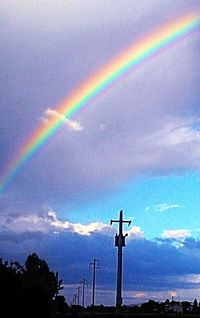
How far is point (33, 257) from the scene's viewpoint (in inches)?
3720

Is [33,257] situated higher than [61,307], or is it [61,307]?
A: [33,257]

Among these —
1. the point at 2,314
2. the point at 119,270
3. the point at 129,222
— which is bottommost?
the point at 2,314

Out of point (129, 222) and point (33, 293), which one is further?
point (129, 222)

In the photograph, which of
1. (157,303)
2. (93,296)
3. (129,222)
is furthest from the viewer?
(157,303)

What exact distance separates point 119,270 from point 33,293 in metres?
25.1

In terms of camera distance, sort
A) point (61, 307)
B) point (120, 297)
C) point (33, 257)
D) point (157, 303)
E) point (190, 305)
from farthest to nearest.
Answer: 1. point (157, 303)
2. point (190, 305)
3. point (33, 257)
4. point (61, 307)
5. point (120, 297)

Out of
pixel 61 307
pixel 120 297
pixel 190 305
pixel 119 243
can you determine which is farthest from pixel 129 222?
pixel 190 305

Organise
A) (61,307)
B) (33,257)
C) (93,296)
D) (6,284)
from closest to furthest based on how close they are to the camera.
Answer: (6,284)
(61,307)
(33,257)
(93,296)

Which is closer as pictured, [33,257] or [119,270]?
[119,270]

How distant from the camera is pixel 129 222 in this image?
69.9 meters

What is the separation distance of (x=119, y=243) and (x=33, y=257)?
106 ft

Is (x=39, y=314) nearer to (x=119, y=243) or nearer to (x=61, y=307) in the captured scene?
(x=119, y=243)

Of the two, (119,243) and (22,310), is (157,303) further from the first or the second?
(22,310)

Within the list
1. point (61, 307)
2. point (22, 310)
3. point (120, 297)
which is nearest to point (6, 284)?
point (22, 310)
